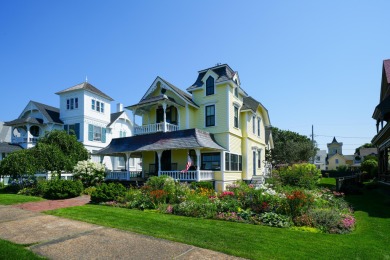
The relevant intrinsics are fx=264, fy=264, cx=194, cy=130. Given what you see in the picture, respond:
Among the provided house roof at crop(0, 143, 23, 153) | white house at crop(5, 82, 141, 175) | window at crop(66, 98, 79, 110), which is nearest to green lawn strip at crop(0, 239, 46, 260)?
white house at crop(5, 82, 141, 175)

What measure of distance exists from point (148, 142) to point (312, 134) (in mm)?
45635

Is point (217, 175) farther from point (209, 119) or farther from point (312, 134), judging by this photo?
point (312, 134)

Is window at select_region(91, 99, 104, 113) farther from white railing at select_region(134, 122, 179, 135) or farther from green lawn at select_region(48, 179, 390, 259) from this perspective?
green lawn at select_region(48, 179, 390, 259)

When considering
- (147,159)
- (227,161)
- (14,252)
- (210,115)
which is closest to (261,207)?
(14,252)

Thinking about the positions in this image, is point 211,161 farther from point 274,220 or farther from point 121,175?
point 274,220

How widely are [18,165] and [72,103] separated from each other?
1475 centimetres

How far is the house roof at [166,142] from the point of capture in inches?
766

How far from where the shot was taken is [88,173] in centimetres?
2136

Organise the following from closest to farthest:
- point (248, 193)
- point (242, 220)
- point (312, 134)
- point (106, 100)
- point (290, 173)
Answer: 1. point (242, 220)
2. point (248, 193)
3. point (290, 173)
4. point (106, 100)
5. point (312, 134)

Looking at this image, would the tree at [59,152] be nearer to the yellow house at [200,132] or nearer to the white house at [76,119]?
the yellow house at [200,132]

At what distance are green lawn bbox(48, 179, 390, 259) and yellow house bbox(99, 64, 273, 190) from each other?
379 inches

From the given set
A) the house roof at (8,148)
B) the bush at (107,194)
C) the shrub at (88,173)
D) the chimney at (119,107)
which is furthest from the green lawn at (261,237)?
the chimney at (119,107)

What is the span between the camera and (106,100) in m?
35.7

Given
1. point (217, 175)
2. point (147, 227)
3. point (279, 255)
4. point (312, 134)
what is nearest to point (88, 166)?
point (217, 175)
